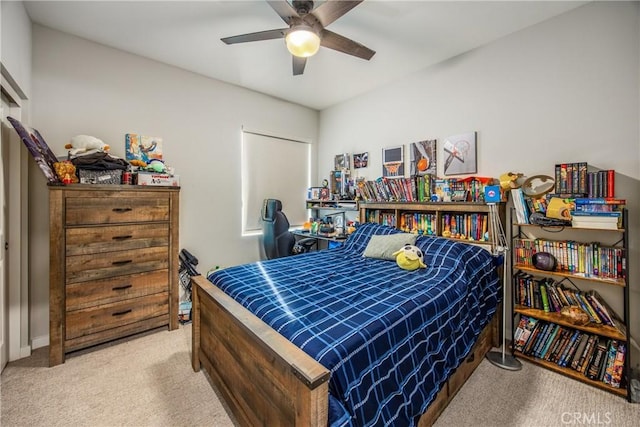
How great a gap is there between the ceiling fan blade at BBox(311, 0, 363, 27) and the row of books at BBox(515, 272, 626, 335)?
2.42 metres

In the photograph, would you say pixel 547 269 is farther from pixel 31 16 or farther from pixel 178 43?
pixel 31 16

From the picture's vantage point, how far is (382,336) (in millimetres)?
1208

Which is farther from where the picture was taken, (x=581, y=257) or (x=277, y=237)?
(x=277, y=237)

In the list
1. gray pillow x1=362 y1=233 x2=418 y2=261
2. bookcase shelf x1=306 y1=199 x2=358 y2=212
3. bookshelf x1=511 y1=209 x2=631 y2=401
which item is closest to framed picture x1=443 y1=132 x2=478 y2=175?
bookshelf x1=511 y1=209 x2=631 y2=401

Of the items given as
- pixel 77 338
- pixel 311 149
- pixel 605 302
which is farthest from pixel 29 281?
pixel 605 302

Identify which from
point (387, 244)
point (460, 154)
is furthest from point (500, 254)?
point (460, 154)

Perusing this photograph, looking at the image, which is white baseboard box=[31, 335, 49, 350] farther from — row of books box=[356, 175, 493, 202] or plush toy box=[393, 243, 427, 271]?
row of books box=[356, 175, 493, 202]

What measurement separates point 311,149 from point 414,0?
2.58 m

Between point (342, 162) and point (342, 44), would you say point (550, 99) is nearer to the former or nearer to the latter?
point (342, 44)

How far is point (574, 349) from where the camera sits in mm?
1978

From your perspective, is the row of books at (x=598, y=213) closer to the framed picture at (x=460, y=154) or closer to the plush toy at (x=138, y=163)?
the framed picture at (x=460, y=154)

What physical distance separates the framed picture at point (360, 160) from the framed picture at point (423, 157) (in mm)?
671

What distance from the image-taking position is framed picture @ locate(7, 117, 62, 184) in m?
1.90

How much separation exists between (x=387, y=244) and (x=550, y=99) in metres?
1.77
